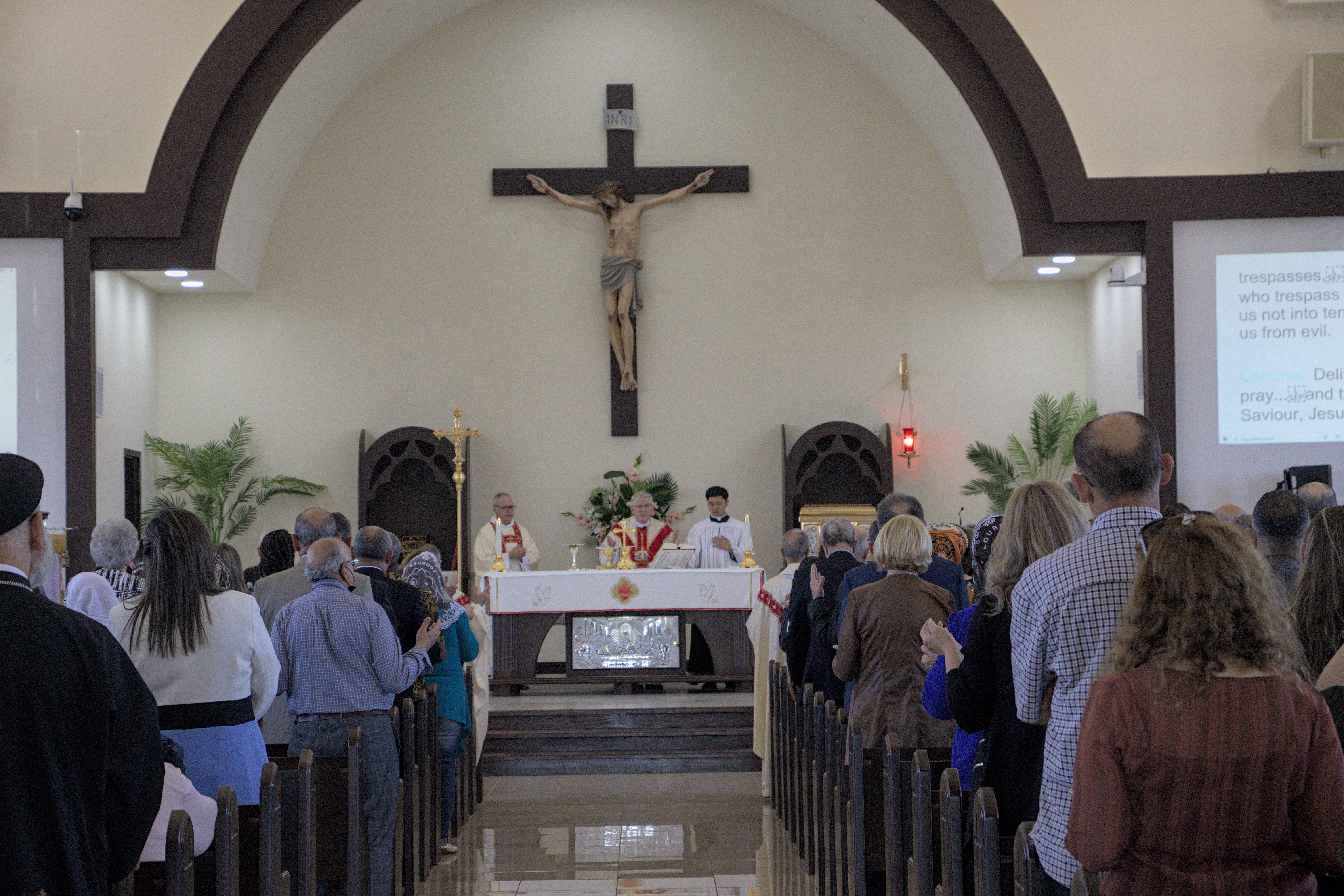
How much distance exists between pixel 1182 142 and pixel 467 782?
6288mm

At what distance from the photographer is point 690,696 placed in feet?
29.8

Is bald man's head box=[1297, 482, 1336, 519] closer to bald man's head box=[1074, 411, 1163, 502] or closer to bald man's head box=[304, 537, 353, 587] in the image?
bald man's head box=[1074, 411, 1163, 502]

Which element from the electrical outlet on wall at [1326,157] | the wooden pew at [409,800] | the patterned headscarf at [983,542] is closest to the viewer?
the patterned headscarf at [983,542]

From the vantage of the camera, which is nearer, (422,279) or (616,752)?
(616,752)

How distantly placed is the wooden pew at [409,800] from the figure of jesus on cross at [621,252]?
6.32m

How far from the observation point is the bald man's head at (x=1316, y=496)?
5.40 meters

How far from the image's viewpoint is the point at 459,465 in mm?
10492

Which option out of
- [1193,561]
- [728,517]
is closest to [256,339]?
[728,517]

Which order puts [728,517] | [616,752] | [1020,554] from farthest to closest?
[728,517]
[616,752]
[1020,554]

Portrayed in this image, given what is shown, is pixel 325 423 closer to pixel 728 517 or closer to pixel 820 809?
pixel 728 517

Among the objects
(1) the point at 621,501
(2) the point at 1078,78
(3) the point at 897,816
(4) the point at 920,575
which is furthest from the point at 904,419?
(3) the point at 897,816

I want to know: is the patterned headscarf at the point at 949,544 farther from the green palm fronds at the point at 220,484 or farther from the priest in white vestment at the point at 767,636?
the green palm fronds at the point at 220,484

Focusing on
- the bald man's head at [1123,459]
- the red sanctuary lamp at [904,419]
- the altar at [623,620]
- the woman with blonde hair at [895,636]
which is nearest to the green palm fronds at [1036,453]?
the red sanctuary lamp at [904,419]

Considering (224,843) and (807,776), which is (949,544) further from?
(224,843)
